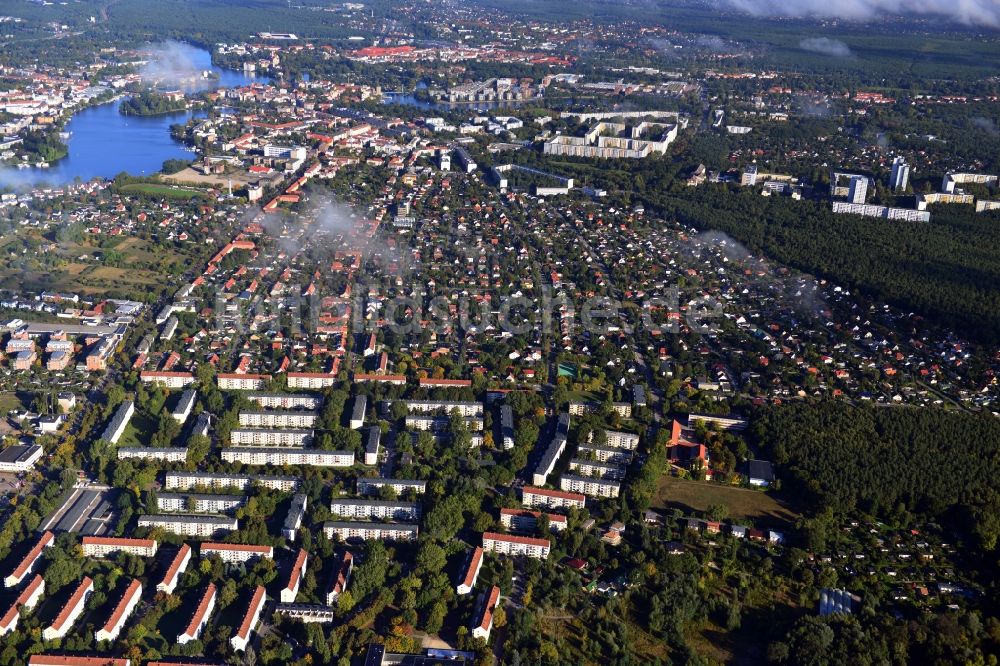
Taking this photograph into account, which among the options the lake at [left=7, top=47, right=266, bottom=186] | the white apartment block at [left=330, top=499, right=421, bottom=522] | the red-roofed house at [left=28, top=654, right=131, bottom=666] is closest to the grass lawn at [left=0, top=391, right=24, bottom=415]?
the white apartment block at [left=330, top=499, right=421, bottom=522]

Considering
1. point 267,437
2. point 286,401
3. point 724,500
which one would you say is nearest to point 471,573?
point 724,500

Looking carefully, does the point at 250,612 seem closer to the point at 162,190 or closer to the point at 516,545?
the point at 516,545

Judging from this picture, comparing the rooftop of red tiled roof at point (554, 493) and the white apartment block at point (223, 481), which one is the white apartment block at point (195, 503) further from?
the rooftop of red tiled roof at point (554, 493)

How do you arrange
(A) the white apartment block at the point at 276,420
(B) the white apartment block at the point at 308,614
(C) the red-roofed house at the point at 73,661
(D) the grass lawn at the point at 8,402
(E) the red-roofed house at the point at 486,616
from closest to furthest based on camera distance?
(C) the red-roofed house at the point at 73,661 → (E) the red-roofed house at the point at 486,616 → (B) the white apartment block at the point at 308,614 → (A) the white apartment block at the point at 276,420 → (D) the grass lawn at the point at 8,402

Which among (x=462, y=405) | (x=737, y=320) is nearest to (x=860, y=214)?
(x=737, y=320)

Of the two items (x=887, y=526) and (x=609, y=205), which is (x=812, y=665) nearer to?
(x=887, y=526)

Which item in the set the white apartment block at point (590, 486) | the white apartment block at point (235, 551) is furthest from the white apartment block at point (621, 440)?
the white apartment block at point (235, 551)
